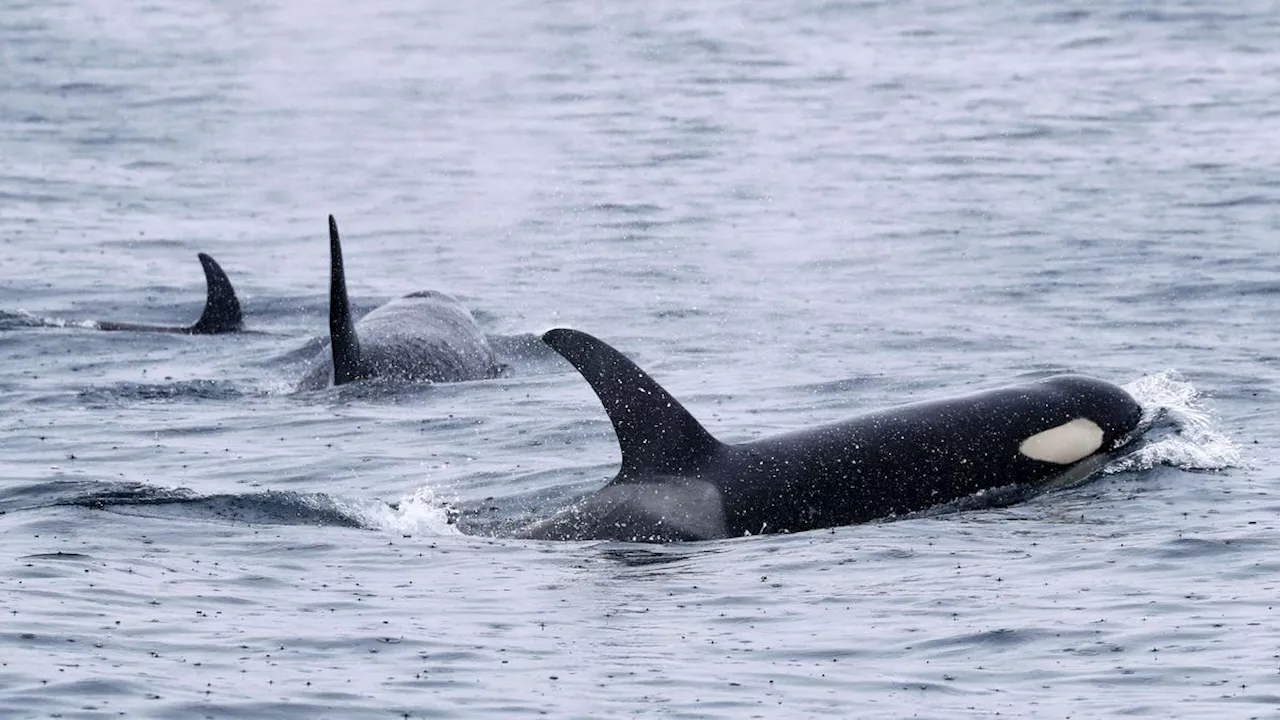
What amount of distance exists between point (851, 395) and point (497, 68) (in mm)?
26854

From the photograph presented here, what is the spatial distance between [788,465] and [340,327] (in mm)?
5572

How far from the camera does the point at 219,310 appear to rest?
19.0 meters

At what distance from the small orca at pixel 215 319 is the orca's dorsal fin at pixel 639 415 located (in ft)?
29.4

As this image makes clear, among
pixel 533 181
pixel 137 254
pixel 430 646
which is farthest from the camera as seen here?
pixel 533 181

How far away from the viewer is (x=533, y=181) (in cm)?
2891

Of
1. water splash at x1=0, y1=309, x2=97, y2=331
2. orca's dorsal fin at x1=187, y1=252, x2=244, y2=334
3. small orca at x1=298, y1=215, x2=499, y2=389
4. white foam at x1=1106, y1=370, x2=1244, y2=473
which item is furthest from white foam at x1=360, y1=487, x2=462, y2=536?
water splash at x1=0, y1=309, x2=97, y2=331

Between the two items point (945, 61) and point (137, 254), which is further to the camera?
point (945, 61)

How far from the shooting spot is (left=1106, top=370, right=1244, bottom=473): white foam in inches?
466

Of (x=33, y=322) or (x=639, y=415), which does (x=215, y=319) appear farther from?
(x=639, y=415)

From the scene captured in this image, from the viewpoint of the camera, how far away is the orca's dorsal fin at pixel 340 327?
1499cm

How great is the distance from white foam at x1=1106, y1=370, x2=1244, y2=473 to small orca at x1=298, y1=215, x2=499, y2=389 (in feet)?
17.7

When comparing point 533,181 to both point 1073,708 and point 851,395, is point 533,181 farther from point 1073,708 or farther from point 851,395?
point 1073,708

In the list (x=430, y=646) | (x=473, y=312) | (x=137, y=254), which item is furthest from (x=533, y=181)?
(x=430, y=646)

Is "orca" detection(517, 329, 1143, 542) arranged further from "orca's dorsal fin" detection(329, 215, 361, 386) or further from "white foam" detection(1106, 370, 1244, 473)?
"orca's dorsal fin" detection(329, 215, 361, 386)
